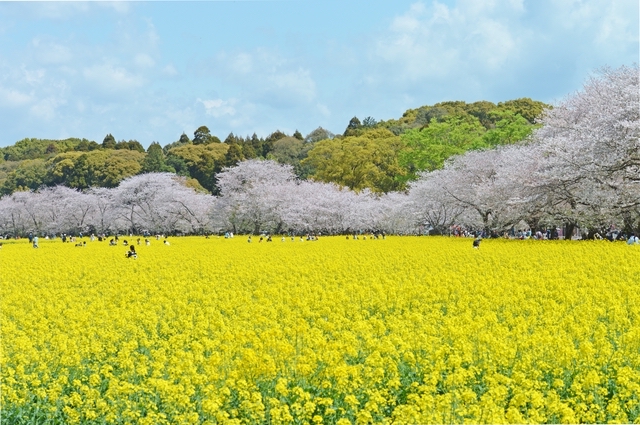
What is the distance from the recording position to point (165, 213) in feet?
210

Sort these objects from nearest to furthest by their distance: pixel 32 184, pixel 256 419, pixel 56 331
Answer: pixel 256 419, pixel 56 331, pixel 32 184

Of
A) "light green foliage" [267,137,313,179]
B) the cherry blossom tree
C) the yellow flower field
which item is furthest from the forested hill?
the yellow flower field

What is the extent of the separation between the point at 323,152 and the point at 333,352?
66.1 m

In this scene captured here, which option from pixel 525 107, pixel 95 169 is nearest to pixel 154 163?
pixel 95 169

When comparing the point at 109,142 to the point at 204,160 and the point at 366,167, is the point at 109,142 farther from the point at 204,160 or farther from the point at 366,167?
the point at 366,167

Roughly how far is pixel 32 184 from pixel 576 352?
283ft

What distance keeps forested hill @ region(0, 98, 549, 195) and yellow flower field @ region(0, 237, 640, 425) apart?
39384 millimetres

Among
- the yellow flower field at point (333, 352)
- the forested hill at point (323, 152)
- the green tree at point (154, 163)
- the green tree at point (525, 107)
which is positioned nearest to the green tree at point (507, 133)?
the forested hill at point (323, 152)

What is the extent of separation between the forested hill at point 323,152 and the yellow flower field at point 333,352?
3938 cm

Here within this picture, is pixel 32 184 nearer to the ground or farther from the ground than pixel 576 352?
farther from the ground

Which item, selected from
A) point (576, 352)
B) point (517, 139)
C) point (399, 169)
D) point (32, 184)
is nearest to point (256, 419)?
point (576, 352)

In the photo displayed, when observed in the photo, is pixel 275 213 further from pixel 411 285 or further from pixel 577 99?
pixel 411 285

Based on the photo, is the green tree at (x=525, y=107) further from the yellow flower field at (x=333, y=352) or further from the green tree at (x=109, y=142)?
the yellow flower field at (x=333, y=352)

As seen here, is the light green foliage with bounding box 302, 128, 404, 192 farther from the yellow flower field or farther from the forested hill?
the yellow flower field
